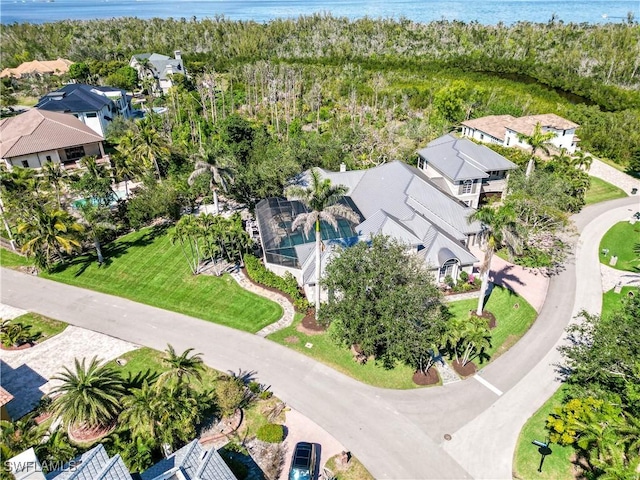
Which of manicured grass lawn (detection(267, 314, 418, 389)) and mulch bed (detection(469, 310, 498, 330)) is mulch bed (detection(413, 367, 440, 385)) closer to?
manicured grass lawn (detection(267, 314, 418, 389))

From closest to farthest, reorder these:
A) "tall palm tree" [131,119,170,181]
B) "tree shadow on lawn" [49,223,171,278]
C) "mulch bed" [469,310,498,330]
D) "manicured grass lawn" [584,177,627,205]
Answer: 1. "mulch bed" [469,310,498,330]
2. "tree shadow on lawn" [49,223,171,278]
3. "tall palm tree" [131,119,170,181]
4. "manicured grass lawn" [584,177,627,205]

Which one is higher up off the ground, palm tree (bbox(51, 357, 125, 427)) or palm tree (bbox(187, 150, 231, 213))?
palm tree (bbox(187, 150, 231, 213))

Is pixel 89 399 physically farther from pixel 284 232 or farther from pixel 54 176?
pixel 54 176

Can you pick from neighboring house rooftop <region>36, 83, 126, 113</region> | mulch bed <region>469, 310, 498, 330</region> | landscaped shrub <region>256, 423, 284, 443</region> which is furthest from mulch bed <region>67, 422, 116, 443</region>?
neighboring house rooftop <region>36, 83, 126, 113</region>

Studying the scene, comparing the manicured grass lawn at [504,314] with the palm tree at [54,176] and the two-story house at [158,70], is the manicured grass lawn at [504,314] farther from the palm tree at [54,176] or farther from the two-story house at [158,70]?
the two-story house at [158,70]

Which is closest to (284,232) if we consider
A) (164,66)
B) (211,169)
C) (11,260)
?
(211,169)

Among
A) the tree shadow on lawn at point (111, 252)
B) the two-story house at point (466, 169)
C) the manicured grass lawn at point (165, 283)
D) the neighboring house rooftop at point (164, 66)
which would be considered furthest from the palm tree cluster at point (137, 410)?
the neighboring house rooftop at point (164, 66)
